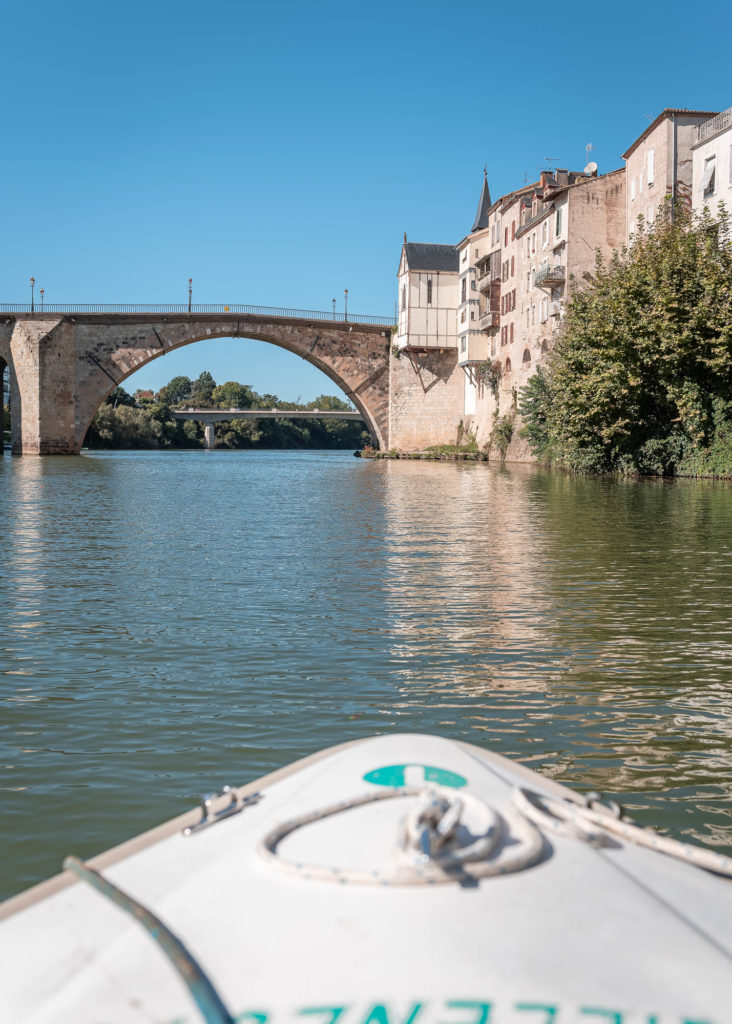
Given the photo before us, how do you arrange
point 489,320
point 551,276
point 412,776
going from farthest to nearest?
point 489,320
point 551,276
point 412,776

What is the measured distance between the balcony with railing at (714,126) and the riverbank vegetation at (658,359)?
2.80 meters

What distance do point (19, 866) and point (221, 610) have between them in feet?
16.2

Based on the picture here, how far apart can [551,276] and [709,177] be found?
Answer: 1074cm

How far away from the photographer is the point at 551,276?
42.4 m

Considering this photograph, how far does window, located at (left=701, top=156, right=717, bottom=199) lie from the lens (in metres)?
32.0

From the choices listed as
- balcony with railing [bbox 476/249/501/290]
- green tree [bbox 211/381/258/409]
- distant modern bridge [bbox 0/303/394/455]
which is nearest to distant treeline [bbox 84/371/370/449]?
green tree [bbox 211/381/258/409]

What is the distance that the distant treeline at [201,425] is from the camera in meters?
91.8

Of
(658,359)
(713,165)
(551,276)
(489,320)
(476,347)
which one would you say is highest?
(713,165)

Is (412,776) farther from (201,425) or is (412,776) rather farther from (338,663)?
(201,425)

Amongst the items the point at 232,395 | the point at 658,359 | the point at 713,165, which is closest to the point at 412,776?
the point at 658,359

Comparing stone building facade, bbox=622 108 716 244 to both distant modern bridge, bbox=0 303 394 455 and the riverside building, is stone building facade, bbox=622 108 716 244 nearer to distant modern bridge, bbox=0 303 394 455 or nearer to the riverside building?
the riverside building

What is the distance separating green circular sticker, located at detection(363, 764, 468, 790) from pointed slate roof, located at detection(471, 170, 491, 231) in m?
59.9

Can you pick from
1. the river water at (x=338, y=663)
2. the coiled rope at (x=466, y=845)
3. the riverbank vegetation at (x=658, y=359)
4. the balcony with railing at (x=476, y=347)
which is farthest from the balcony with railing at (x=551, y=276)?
the coiled rope at (x=466, y=845)

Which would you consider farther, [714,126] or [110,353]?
[110,353]
